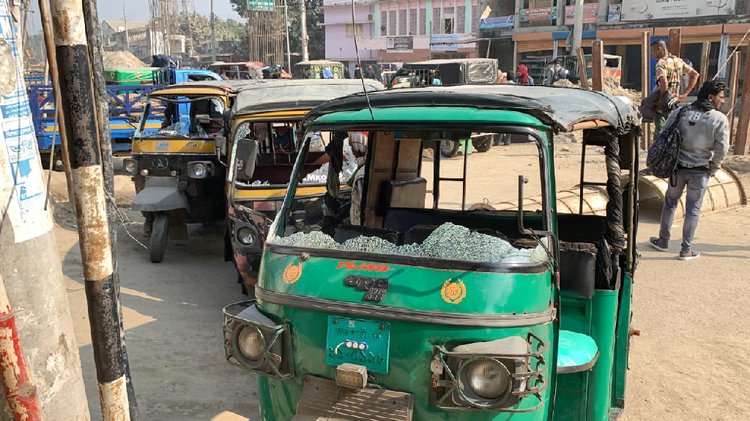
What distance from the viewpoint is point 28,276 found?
2129 mm

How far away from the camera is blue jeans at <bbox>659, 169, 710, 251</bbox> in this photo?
24.5 feet

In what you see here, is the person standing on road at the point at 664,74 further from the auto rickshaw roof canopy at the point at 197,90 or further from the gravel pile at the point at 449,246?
the gravel pile at the point at 449,246

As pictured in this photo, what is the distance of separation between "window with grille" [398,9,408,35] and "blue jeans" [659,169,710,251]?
42.5 meters

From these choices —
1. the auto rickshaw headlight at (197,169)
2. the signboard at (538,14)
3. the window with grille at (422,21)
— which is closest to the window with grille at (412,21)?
the window with grille at (422,21)

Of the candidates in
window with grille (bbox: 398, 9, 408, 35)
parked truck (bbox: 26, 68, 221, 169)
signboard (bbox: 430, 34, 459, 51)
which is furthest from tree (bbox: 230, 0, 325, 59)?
parked truck (bbox: 26, 68, 221, 169)

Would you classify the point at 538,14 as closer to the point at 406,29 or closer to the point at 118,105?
the point at 406,29

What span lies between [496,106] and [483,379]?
1.21 meters

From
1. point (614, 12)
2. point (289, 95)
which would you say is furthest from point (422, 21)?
point (289, 95)

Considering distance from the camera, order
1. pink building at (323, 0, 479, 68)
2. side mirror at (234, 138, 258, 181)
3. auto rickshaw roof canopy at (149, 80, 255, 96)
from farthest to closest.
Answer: pink building at (323, 0, 479, 68) < auto rickshaw roof canopy at (149, 80, 255, 96) < side mirror at (234, 138, 258, 181)

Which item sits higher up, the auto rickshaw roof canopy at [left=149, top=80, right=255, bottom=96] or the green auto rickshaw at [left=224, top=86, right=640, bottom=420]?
the auto rickshaw roof canopy at [left=149, top=80, right=255, bottom=96]

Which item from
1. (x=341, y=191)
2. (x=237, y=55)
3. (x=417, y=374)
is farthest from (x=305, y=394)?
(x=237, y=55)

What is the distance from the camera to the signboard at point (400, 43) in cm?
4691

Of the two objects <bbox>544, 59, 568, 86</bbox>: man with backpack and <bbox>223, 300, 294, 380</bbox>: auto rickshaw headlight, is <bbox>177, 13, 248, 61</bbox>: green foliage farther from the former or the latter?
<bbox>223, 300, 294, 380</bbox>: auto rickshaw headlight

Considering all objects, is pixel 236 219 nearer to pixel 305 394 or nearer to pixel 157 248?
pixel 157 248
